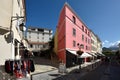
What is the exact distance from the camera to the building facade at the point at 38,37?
244 ft

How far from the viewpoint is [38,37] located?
80.4 metres

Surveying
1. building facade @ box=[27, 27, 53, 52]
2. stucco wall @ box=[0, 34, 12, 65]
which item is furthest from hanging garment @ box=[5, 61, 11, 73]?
building facade @ box=[27, 27, 53, 52]

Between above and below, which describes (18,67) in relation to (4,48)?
below

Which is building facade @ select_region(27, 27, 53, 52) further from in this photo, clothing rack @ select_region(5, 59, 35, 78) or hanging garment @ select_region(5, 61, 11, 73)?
hanging garment @ select_region(5, 61, 11, 73)

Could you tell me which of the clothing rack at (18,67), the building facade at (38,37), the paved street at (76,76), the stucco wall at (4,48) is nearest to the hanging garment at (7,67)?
the clothing rack at (18,67)

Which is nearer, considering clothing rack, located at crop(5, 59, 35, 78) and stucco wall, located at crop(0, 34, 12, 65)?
clothing rack, located at crop(5, 59, 35, 78)

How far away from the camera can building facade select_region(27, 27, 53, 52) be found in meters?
74.2

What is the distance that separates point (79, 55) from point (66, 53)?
6.69 feet

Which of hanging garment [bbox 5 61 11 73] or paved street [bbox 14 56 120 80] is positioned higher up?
hanging garment [bbox 5 61 11 73]

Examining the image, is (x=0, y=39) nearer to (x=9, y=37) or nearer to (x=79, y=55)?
(x=9, y=37)

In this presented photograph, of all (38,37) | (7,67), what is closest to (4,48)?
(7,67)

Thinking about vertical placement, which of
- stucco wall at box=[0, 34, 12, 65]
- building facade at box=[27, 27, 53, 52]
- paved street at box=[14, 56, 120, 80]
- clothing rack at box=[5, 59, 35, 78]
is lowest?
paved street at box=[14, 56, 120, 80]

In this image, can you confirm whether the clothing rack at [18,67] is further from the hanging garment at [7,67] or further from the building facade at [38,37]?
the building facade at [38,37]

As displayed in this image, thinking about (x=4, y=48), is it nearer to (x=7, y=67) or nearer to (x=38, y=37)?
(x=7, y=67)
